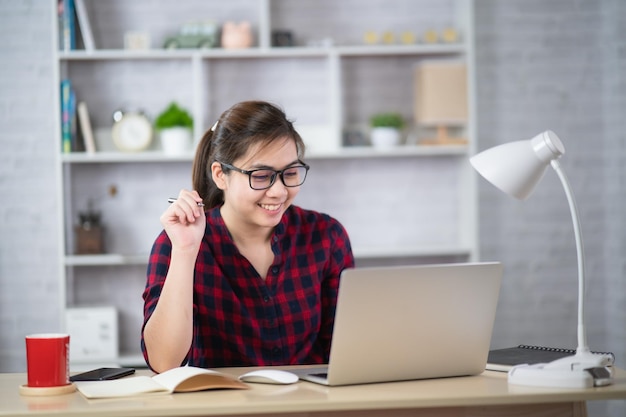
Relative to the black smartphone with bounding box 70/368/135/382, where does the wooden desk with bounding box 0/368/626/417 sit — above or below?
above

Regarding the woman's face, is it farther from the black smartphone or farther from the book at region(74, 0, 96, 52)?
the book at region(74, 0, 96, 52)

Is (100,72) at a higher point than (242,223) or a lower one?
higher

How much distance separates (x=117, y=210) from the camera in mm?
3930

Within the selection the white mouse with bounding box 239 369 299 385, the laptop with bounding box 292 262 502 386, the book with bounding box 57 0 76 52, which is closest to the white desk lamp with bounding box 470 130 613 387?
the laptop with bounding box 292 262 502 386

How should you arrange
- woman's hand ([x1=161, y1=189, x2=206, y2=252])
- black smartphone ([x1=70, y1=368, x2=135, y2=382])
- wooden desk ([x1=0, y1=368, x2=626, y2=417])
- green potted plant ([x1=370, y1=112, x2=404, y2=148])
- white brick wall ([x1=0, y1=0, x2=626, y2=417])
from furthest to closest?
white brick wall ([x1=0, y1=0, x2=626, y2=417]) → green potted plant ([x1=370, y1=112, x2=404, y2=148]) → woman's hand ([x1=161, y1=189, x2=206, y2=252]) → black smartphone ([x1=70, y1=368, x2=135, y2=382]) → wooden desk ([x1=0, y1=368, x2=626, y2=417])

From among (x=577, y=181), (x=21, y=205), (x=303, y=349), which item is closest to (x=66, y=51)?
(x=21, y=205)

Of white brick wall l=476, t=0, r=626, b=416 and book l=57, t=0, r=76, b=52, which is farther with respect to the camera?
white brick wall l=476, t=0, r=626, b=416

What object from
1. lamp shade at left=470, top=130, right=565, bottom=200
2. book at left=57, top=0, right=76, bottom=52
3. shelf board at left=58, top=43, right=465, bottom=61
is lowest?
lamp shade at left=470, top=130, right=565, bottom=200

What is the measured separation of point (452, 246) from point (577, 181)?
0.71 metres

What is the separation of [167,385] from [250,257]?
2.11ft

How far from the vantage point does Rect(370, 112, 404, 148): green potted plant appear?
380cm

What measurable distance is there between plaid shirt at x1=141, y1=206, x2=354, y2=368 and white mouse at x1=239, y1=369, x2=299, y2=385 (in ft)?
1.36

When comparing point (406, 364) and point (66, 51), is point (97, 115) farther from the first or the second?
point (406, 364)

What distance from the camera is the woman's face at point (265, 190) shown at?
211 cm
